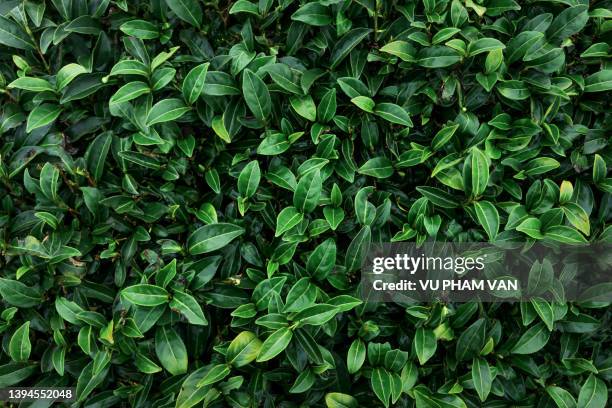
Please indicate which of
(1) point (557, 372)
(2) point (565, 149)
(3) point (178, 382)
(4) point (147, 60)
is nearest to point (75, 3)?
(4) point (147, 60)

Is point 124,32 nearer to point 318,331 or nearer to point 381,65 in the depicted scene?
point 381,65

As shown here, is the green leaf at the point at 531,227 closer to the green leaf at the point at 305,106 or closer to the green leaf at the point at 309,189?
the green leaf at the point at 309,189

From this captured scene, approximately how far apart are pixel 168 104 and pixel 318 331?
1.06m

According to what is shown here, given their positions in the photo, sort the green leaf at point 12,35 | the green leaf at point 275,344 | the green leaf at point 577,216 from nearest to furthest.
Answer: the green leaf at point 275,344, the green leaf at point 577,216, the green leaf at point 12,35

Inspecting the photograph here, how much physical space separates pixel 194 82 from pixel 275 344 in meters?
1.04

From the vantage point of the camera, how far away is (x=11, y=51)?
226 centimetres

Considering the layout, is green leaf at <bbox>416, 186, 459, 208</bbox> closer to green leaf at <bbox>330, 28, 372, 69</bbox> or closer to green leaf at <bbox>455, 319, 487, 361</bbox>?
green leaf at <bbox>455, 319, 487, 361</bbox>

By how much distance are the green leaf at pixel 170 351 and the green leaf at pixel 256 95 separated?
3.03ft

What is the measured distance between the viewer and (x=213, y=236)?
2.06m

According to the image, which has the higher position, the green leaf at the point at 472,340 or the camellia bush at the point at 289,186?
the camellia bush at the point at 289,186

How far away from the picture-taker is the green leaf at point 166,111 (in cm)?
204

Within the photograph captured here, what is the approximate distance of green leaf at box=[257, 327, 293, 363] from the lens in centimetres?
195

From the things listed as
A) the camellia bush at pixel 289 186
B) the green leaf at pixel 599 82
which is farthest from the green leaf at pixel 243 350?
the green leaf at pixel 599 82

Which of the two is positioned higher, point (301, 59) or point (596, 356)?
point (301, 59)
